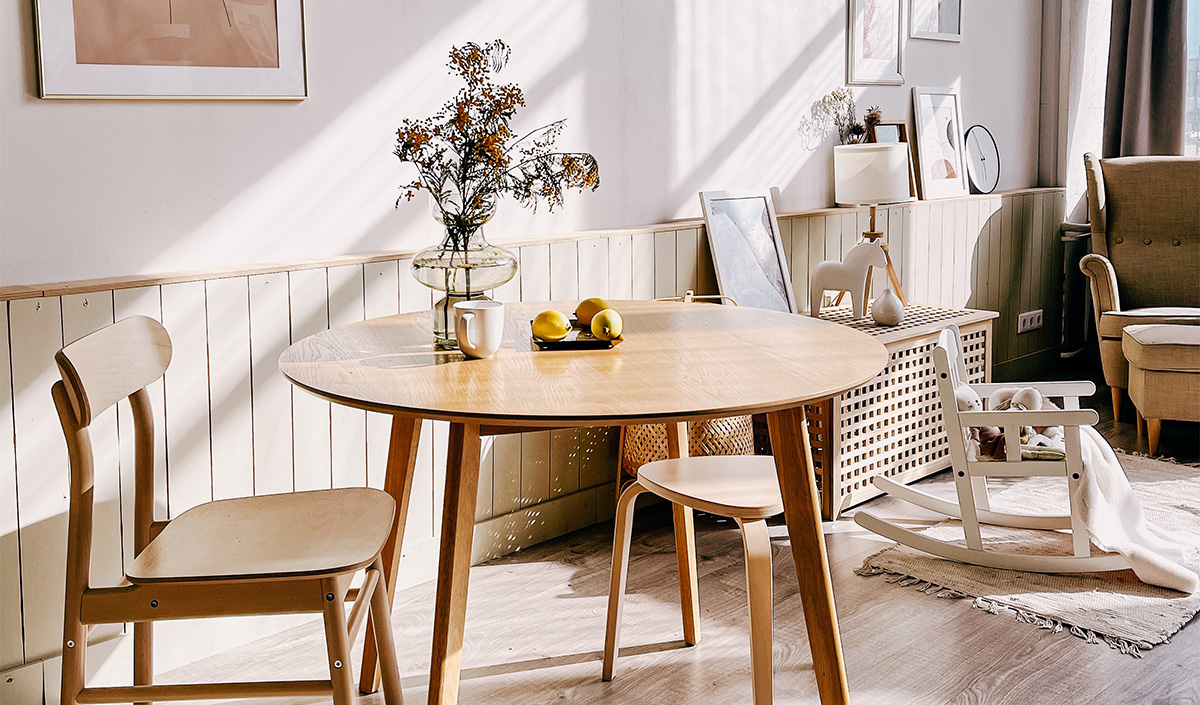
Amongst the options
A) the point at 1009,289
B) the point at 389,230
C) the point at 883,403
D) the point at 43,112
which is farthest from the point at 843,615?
the point at 1009,289

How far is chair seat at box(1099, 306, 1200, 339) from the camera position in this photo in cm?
397

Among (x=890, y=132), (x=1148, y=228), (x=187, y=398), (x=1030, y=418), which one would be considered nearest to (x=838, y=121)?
(x=890, y=132)

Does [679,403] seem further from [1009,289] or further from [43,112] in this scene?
[1009,289]

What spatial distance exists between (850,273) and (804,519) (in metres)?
1.80

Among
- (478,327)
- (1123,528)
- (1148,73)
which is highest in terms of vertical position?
(1148,73)

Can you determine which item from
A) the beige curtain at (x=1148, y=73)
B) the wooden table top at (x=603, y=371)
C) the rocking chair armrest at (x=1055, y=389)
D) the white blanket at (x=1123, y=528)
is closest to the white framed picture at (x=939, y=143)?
the beige curtain at (x=1148, y=73)

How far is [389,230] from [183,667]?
1.10 metres

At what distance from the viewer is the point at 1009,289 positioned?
15.7ft

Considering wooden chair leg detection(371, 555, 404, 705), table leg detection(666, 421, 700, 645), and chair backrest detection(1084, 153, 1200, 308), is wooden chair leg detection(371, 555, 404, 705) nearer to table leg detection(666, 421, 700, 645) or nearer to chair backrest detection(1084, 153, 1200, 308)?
table leg detection(666, 421, 700, 645)

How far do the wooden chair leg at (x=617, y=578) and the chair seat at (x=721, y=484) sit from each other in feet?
0.44

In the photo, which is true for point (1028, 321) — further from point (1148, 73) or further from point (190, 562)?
point (190, 562)

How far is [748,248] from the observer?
3.39 meters

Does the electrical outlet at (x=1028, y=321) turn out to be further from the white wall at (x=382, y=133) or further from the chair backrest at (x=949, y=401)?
the chair backrest at (x=949, y=401)

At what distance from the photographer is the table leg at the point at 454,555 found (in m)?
1.64
